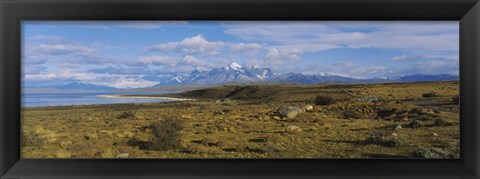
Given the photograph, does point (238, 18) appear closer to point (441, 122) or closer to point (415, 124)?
point (415, 124)

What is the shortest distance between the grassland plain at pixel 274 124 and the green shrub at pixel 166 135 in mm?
22

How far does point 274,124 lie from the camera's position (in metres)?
2.19

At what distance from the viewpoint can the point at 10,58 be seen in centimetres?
187

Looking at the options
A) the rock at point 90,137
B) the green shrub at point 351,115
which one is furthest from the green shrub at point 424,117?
the rock at point 90,137

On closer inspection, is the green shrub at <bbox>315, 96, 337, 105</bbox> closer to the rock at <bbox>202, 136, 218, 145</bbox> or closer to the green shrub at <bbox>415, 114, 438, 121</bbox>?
the green shrub at <bbox>415, 114, 438, 121</bbox>

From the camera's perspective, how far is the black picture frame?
5.98 ft

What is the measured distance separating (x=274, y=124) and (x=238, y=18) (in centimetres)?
70

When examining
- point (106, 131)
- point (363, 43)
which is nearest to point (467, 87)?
point (363, 43)

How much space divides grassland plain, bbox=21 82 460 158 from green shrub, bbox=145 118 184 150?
0.9 inches

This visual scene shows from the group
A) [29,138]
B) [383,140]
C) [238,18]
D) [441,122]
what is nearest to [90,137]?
[29,138]

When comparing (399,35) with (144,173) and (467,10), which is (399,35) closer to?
(467,10)

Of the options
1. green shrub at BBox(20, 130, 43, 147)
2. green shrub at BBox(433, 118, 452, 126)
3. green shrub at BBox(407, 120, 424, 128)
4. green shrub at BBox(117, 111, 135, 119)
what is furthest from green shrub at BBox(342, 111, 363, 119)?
green shrub at BBox(20, 130, 43, 147)

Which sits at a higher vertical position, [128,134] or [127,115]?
[127,115]

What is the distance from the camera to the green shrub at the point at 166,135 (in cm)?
211
